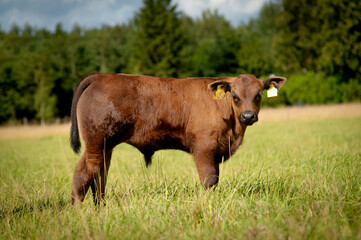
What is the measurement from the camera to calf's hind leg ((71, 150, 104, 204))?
12.3 feet

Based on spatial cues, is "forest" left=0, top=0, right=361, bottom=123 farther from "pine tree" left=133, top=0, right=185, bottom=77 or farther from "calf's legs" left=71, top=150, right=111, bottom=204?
"calf's legs" left=71, top=150, right=111, bottom=204

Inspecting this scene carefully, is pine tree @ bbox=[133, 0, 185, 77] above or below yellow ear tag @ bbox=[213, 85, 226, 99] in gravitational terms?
above

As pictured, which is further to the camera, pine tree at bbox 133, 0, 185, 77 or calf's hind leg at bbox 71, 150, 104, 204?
pine tree at bbox 133, 0, 185, 77

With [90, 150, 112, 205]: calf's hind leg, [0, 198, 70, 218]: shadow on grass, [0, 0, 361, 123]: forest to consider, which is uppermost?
[0, 0, 361, 123]: forest

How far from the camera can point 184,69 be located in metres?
37.3

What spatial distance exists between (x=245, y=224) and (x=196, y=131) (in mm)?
1587

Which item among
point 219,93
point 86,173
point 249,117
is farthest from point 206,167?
point 86,173

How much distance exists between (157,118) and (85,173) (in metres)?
1.30

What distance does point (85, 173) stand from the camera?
3.79m

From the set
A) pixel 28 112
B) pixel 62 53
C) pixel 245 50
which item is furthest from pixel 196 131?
pixel 62 53

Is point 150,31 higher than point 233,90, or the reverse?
point 150,31

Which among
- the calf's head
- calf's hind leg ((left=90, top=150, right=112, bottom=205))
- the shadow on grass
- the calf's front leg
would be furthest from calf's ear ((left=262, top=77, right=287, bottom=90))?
the shadow on grass

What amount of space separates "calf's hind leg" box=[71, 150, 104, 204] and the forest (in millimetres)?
24768

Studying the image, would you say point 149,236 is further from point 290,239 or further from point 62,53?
point 62,53
